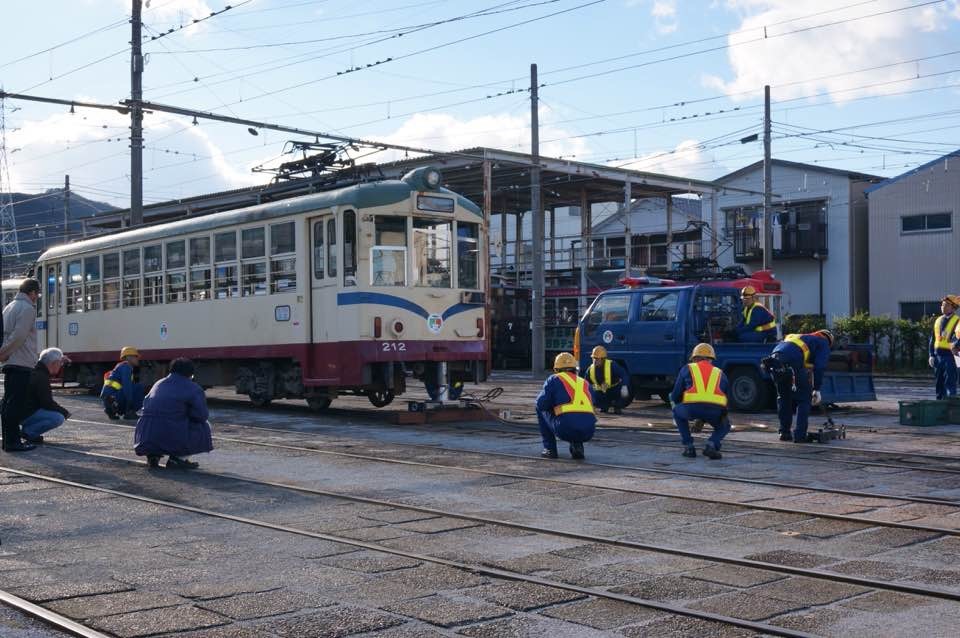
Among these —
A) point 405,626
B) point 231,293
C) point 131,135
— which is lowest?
point 405,626

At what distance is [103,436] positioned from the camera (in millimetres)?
14914

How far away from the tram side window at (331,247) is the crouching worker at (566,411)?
217 inches

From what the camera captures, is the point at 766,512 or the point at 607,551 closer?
the point at 607,551

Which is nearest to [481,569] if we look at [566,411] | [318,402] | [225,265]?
[566,411]

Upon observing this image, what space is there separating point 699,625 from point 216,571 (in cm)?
295

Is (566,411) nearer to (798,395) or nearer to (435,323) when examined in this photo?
(798,395)

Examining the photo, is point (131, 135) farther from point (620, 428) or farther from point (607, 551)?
point (607, 551)

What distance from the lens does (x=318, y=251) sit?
16.9 m

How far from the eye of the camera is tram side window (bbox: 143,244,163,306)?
20.9 m

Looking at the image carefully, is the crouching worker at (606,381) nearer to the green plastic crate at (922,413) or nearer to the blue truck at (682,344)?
the blue truck at (682,344)

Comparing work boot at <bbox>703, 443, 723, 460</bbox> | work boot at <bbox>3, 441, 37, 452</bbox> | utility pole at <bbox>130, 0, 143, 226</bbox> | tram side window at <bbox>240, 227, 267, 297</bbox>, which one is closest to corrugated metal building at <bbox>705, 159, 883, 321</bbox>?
utility pole at <bbox>130, 0, 143, 226</bbox>

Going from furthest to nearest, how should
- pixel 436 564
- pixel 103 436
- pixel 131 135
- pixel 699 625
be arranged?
1. pixel 131 135
2. pixel 103 436
3. pixel 436 564
4. pixel 699 625

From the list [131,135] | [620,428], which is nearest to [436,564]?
[620,428]

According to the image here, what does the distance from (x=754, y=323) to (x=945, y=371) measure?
3.09 m
